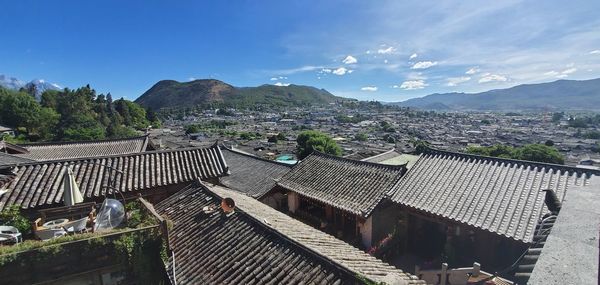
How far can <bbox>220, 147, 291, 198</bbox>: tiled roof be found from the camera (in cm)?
1925

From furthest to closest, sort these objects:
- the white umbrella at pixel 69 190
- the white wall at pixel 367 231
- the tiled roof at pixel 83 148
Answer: the tiled roof at pixel 83 148 → the white wall at pixel 367 231 → the white umbrella at pixel 69 190

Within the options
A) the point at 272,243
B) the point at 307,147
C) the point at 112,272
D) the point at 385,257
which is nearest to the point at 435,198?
the point at 385,257

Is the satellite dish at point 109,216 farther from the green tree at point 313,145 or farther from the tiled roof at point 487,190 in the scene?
the green tree at point 313,145

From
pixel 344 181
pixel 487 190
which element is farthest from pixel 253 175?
pixel 487 190

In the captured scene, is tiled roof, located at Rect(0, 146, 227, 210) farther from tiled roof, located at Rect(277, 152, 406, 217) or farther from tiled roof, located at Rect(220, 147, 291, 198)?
tiled roof, located at Rect(220, 147, 291, 198)

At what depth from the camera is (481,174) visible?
1250 cm

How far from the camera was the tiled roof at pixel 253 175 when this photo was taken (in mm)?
19250

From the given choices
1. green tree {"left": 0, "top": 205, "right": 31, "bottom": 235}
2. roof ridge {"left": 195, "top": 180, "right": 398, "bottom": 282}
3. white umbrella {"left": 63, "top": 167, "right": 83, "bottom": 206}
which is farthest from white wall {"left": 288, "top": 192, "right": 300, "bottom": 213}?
green tree {"left": 0, "top": 205, "right": 31, "bottom": 235}

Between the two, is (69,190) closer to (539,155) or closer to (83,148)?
(83,148)

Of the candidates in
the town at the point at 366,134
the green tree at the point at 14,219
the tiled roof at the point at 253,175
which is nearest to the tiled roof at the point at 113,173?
the green tree at the point at 14,219

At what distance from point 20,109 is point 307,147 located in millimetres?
54965

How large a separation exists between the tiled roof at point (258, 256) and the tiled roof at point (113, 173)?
3432 mm

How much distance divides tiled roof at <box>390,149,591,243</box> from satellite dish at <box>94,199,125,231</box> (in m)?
10.3

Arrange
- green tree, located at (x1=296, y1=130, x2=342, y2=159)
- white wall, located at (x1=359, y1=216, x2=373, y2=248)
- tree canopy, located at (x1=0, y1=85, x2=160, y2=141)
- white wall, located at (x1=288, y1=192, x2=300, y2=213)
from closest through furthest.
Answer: white wall, located at (x1=359, y1=216, x2=373, y2=248) → white wall, located at (x1=288, y1=192, x2=300, y2=213) → green tree, located at (x1=296, y1=130, x2=342, y2=159) → tree canopy, located at (x1=0, y1=85, x2=160, y2=141)
